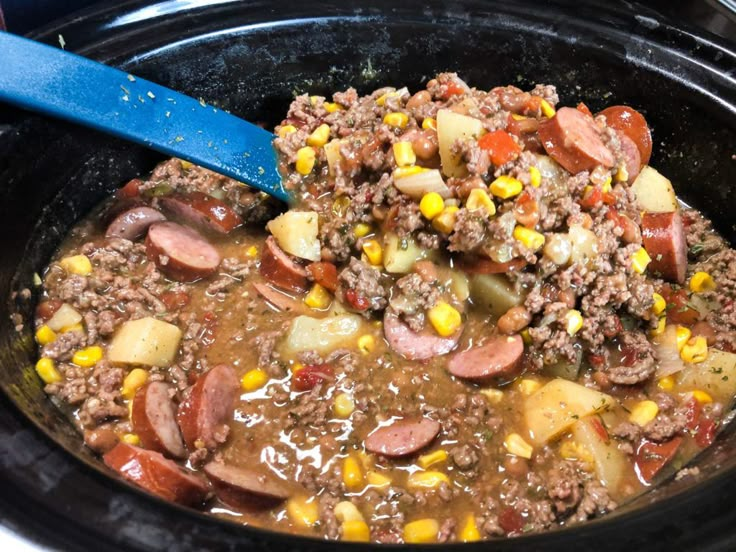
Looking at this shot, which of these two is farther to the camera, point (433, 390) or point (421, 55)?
point (421, 55)

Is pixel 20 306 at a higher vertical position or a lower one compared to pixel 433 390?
lower

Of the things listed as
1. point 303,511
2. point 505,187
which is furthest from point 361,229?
point 303,511

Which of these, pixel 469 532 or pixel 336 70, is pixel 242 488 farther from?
pixel 336 70

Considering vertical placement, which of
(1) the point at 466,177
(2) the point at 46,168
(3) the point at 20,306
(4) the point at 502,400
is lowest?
(3) the point at 20,306

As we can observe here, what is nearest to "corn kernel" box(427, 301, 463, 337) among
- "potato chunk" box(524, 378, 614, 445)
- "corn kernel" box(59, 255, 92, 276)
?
"potato chunk" box(524, 378, 614, 445)

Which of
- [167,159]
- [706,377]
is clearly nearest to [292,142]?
[167,159]

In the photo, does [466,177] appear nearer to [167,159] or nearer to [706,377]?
[706,377]

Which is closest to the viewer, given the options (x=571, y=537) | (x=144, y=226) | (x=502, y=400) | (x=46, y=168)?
(x=571, y=537)

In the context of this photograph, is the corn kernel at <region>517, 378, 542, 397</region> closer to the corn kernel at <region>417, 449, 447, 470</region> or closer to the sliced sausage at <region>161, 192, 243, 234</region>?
the corn kernel at <region>417, 449, 447, 470</region>
